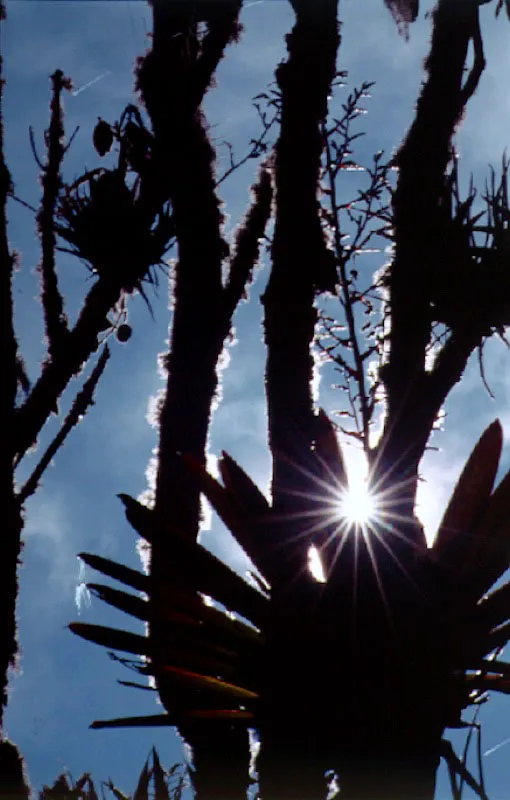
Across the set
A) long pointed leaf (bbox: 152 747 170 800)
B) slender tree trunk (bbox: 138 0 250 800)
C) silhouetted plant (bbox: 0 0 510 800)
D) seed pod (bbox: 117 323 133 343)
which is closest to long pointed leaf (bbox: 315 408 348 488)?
silhouetted plant (bbox: 0 0 510 800)

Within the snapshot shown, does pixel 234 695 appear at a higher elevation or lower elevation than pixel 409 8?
lower

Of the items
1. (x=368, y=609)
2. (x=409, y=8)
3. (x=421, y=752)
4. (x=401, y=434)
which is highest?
(x=409, y=8)

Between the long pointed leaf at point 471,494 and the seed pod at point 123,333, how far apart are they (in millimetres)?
2090

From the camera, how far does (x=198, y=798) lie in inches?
108

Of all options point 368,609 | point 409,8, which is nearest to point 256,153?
point 409,8

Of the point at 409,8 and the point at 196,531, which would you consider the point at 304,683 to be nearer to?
the point at 196,531

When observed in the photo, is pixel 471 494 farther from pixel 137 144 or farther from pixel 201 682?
pixel 137 144

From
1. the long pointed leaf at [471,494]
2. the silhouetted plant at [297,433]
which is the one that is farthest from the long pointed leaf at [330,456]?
the long pointed leaf at [471,494]

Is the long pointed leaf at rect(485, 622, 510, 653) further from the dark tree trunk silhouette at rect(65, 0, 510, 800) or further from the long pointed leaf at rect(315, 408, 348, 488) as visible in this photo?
the long pointed leaf at rect(315, 408, 348, 488)

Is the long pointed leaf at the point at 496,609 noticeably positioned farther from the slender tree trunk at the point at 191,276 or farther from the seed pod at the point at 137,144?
the seed pod at the point at 137,144

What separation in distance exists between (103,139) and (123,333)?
92 centimetres

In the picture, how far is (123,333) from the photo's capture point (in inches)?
155

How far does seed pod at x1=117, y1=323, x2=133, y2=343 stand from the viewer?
393 cm

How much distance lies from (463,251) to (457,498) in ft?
3.91
